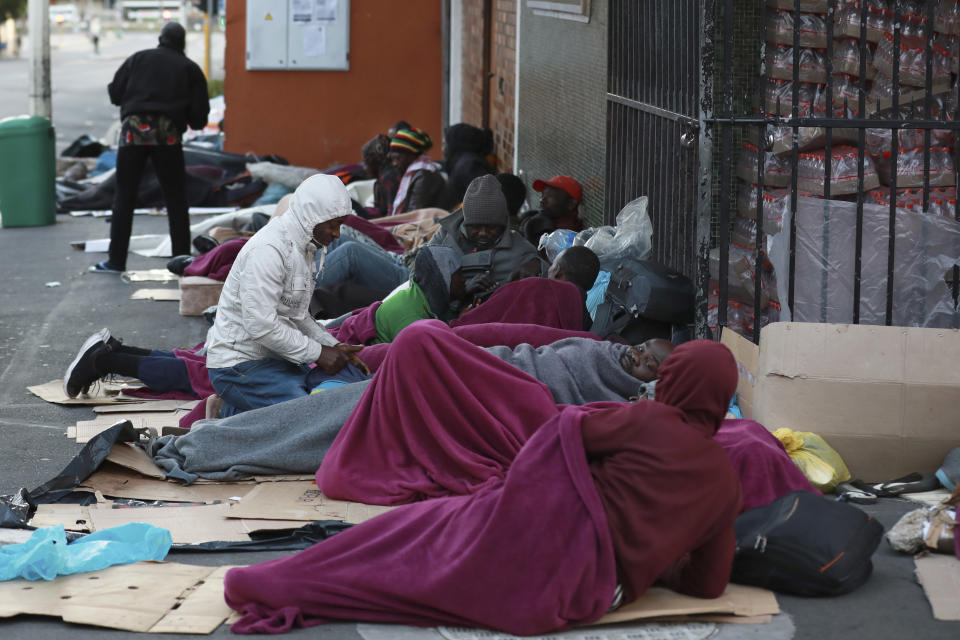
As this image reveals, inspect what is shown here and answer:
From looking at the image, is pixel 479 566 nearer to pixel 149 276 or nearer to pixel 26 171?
pixel 149 276

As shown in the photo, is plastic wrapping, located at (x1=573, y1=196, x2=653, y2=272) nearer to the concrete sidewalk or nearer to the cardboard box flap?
the cardboard box flap

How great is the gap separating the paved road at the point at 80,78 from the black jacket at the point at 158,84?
9.07 meters

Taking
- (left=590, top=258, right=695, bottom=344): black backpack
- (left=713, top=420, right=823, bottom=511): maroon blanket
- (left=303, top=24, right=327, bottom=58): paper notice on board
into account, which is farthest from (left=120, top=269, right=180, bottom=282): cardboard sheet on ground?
(left=713, top=420, right=823, bottom=511): maroon blanket

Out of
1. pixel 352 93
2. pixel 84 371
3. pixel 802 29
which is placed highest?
pixel 352 93

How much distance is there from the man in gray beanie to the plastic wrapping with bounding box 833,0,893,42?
1.86m

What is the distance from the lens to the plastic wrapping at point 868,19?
579cm

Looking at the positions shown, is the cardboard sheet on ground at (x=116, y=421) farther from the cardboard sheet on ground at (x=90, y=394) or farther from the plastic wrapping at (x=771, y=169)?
the plastic wrapping at (x=771, y=169)

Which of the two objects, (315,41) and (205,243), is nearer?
(205,243)

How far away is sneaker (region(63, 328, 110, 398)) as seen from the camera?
6238 millimetres

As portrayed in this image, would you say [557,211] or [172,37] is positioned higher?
[172,37]

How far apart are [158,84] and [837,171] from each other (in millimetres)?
5590

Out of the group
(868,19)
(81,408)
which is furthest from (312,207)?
(868,19)

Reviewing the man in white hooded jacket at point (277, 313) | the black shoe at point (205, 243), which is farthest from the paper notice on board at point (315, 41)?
the man in white hooded jacket at point (277, 313)

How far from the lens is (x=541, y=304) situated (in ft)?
19.6
